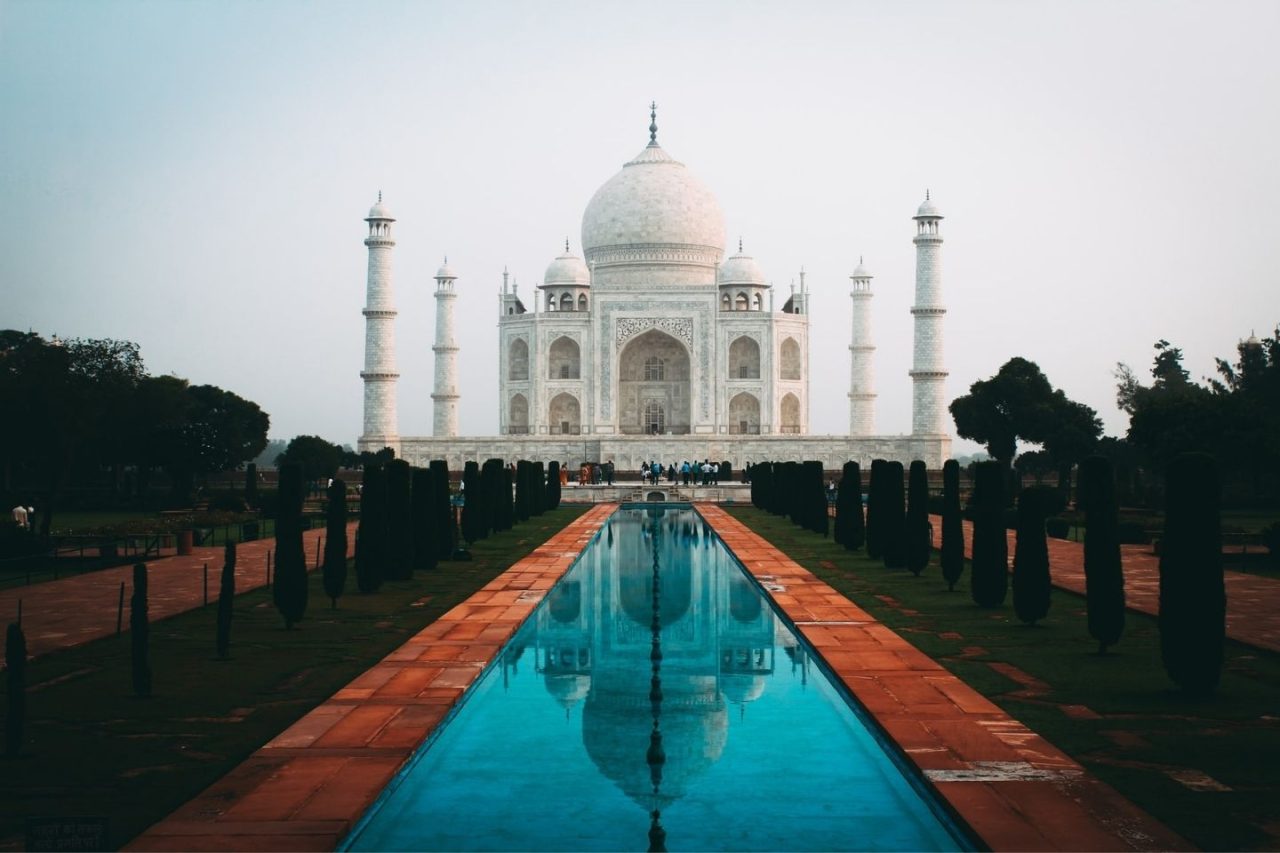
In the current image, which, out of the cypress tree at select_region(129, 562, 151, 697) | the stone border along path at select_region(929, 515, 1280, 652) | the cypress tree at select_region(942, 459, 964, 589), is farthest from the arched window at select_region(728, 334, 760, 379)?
the cypress tree at select_region(129, 562, 151, 697)

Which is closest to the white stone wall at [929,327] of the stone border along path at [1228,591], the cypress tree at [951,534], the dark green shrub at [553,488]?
the dark green shrub at [553,488]

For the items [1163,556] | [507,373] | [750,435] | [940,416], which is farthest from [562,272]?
[1163,556]

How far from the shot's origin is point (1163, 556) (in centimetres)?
684

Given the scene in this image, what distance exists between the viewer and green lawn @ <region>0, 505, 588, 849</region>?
478 cm

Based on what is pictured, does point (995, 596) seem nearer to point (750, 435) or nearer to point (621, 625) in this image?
point (621, 625)

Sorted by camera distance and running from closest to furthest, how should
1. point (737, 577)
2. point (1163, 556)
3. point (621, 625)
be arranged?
1. point (1163, 556)
2. point (621, 625)
3. point (737, 577)

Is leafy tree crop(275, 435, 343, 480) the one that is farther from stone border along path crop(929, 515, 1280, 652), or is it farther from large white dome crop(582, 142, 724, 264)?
stone border along path crop(929, 515, 1280, 652)

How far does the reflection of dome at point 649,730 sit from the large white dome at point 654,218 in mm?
33109

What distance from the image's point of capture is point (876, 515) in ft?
46.3

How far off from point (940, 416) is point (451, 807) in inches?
1227

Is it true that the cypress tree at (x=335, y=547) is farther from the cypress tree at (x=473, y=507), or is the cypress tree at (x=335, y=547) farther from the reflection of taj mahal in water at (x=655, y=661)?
the cypress tree at (x=473, y=507)

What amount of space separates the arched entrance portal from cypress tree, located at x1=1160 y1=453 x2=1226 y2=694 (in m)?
32.8

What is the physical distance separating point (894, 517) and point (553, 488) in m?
13.0

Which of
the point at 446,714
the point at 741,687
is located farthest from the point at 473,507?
the point at 446,714
